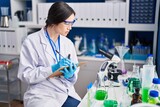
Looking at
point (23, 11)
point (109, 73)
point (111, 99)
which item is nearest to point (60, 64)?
point (111, 99)

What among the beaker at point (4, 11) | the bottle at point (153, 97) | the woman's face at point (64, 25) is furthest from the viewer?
the beaker at point (4, 11)

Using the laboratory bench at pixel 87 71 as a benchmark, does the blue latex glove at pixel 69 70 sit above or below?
above

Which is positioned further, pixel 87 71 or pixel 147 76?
pixel 87 71

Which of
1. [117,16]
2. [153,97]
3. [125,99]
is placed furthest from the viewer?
[117,16]

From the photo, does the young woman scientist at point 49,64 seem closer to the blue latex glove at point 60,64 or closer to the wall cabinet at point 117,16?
the blue latex glove at point 60,64

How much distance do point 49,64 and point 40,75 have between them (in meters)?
0.14

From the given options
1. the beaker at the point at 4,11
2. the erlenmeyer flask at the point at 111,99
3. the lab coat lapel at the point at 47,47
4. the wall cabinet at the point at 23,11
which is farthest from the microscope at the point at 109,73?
the beaker at the point at 4,11

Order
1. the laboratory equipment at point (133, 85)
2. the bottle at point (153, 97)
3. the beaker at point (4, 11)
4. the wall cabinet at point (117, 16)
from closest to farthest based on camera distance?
the bottle at point (153, 97) < the laboratory equipment at point (133, 85) < the wall cabinet at point (117, 16) < the beaker at point (4, 11)

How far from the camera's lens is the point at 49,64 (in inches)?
66.8

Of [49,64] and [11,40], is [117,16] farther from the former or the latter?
[11,40]

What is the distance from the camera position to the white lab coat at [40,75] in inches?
62.9

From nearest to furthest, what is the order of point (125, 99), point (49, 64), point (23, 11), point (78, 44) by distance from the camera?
1. point (125, 99)
2. point (49, 64)
3. point (78, 44)
4. point (23, 11)

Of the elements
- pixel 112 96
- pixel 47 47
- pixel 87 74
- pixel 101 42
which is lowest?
pixel 87 74

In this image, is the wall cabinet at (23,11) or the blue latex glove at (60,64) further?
the wall cabinet at (23,11)
